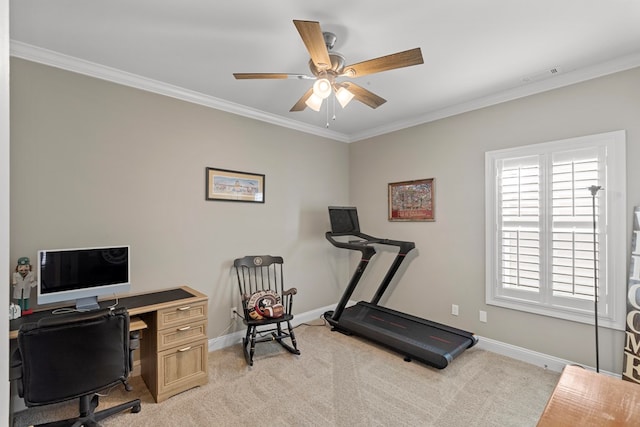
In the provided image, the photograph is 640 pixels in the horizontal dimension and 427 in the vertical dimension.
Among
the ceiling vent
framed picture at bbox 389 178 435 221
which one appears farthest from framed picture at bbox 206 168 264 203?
the ceiling vent

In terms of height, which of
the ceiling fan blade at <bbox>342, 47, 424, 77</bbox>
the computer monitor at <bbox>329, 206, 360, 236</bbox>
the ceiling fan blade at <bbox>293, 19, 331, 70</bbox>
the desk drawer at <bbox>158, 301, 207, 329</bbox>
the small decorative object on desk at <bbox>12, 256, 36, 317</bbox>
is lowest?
the desk drawer at <bbox>158, 301, 207, 329</bbox>

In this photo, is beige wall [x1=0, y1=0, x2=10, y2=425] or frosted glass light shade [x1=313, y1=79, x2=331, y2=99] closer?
beige wall [x1=0, y1=0, x2=10, y2=425]

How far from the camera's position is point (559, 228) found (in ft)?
9.32

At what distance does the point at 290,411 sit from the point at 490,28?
3087 millimetres

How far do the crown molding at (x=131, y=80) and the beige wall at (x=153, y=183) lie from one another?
6 centimetres

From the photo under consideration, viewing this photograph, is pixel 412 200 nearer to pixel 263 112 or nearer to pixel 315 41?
pixel 263 112

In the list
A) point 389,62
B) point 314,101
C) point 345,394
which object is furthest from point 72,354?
point 389,62

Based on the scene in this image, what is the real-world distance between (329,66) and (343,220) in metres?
2.32

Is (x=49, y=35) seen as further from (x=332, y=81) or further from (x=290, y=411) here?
(x=290, y=411)

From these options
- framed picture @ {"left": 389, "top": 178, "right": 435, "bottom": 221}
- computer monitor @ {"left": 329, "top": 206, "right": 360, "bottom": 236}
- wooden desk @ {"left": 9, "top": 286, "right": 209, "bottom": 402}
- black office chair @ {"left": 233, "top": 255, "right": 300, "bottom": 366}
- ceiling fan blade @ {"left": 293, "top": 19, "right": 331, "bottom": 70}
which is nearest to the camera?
ceiling fan blade @ {"left": 293, "top": 19, "right": 331, "bottom": 70}

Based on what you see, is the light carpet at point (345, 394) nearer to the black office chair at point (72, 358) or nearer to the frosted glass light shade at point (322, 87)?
the black office chair at point (72, 358)

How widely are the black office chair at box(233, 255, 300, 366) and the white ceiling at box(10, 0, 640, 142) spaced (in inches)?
74.0

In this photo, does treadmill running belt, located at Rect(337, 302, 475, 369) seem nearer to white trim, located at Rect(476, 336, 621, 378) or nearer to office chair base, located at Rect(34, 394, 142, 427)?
white trim, located at Rect(476, 336, 621, 378)

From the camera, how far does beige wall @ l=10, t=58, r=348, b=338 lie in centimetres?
238
